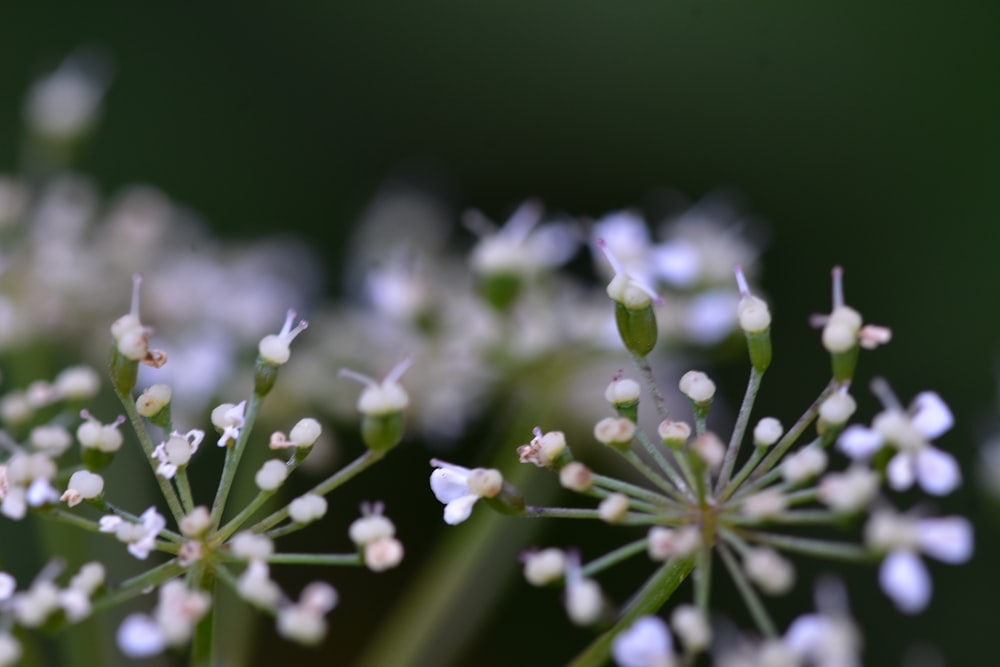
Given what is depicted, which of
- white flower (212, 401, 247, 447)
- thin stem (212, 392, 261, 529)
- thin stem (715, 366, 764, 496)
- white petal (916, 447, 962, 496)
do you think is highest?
white flower (212, 401, 247, 447)

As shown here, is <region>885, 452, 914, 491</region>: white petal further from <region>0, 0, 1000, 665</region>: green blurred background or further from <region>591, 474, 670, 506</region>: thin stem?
<region>0, 0, 1000, 665</region>: green blurred background

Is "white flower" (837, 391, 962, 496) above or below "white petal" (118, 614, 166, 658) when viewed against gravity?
below

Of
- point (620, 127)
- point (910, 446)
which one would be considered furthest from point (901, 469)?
point (620, 127)

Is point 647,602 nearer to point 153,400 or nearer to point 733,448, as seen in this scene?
point 733,448

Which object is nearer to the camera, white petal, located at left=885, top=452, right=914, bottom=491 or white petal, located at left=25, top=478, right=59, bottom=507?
white petal, located at left=885, top=452, right=914, bottom=491

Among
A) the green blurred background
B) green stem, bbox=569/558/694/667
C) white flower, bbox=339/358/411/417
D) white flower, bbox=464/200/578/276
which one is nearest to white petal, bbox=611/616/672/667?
green stem, bbox=569/558/694/667

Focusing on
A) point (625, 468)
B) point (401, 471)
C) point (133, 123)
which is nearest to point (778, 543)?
point (625, 468)

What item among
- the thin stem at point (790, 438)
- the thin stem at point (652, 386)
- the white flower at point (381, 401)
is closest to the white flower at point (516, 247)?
the thin stem at point (652, 386)
